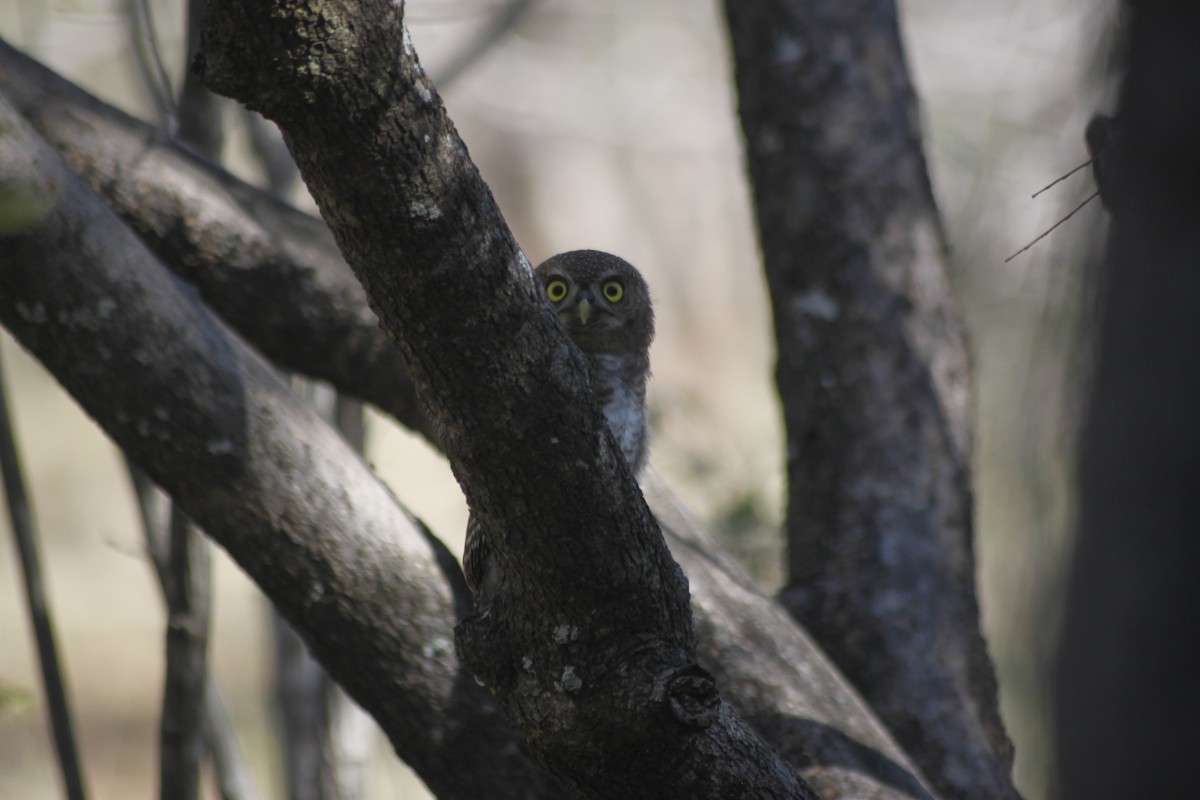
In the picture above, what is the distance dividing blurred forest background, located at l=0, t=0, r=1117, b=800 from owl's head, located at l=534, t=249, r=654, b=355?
1.35m

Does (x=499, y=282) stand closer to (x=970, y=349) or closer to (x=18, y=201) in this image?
(x=18, y=201)

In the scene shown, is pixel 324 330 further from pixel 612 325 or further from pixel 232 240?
pixel 612 325

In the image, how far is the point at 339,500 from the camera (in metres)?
3.04

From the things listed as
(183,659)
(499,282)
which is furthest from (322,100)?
(183,659)

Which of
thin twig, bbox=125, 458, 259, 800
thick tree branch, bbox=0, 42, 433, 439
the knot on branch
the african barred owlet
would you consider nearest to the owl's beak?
the african barred owlet

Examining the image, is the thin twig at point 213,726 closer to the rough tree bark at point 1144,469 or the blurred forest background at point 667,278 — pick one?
the blurred forest background at point 667,278

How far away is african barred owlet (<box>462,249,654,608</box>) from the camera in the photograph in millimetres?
3424

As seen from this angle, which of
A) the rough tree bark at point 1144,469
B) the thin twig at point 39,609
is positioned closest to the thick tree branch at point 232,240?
the thin twig at point 39,609

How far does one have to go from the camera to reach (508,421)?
208 centimetres

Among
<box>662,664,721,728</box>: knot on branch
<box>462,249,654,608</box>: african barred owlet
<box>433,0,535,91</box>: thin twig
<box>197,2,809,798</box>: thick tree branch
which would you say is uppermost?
<box>433,0,535,91</box>: thin twig

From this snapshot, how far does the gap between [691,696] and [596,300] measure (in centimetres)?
171

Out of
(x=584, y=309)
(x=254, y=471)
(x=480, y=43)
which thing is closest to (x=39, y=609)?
(x=254, y=471)

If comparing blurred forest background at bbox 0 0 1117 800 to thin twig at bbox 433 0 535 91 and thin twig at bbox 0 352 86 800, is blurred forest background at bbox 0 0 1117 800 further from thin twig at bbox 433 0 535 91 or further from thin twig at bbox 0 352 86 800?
thin twig at bbox 0 352 86 800

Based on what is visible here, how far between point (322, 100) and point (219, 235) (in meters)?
2.05
